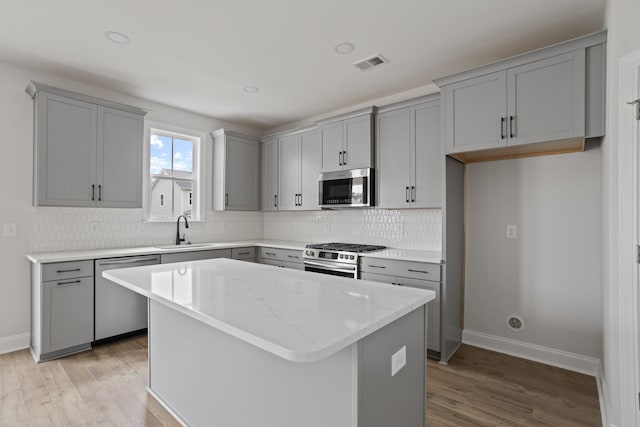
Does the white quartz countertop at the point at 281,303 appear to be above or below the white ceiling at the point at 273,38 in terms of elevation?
below

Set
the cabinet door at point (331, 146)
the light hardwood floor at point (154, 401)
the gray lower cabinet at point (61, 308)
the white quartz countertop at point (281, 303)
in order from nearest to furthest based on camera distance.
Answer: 1. the white quartz countertop at point (281, 303)
2. the light hardwood floor at point (154, 401)
3. the gray lower cabinet at point (61, 308)
4. the cabinet door at point (331, 146)

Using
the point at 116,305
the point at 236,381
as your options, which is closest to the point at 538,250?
the point at 236,381

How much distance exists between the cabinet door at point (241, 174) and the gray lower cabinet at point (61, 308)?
196 centimetres

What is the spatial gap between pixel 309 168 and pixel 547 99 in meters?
2.69

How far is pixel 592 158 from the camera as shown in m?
2.73

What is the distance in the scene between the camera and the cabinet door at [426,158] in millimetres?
3254

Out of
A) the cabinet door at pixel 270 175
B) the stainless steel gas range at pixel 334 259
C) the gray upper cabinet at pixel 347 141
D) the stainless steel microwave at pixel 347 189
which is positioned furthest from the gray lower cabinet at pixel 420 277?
the cabinet door at pixel 270 175

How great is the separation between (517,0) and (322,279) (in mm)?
2216

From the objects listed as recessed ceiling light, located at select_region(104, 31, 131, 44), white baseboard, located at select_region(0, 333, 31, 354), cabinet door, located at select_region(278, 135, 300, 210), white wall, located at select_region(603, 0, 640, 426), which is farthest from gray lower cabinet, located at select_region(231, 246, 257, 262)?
white wall, located at select_region(603, 0, 640, 426)

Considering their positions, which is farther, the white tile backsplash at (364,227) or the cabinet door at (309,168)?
the cabinet door at (309,168)

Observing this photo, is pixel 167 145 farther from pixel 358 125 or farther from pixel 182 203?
pixel 358 125

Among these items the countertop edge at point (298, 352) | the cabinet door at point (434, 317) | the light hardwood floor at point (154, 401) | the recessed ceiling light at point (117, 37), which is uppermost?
the recessed ceiling light at point (117, 37)

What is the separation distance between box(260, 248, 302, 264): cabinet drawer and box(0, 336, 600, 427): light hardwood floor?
180cm

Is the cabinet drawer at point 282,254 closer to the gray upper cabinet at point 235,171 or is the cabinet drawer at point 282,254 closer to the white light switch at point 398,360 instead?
the gray upper cabinet at point 235,171
